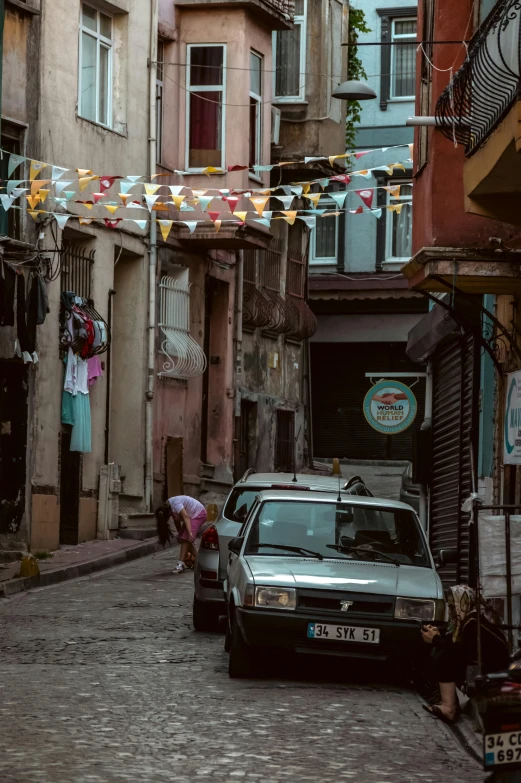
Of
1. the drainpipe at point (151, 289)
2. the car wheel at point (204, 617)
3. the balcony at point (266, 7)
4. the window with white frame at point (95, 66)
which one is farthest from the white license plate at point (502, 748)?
the balcony at point (266, 7)

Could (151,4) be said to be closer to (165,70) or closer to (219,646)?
(165,70)

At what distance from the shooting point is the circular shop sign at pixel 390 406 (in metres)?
23.2

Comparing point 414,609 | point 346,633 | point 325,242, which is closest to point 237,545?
point 346,633

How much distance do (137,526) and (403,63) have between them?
18771mm

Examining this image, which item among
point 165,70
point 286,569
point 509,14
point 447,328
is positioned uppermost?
point 165,70

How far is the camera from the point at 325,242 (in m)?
41.2

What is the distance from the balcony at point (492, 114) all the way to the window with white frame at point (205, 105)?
1504cm

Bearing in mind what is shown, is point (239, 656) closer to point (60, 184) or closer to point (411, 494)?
point (60, 184)

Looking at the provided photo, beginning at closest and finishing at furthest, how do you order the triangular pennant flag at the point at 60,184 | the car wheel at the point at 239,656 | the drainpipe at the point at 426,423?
the car wheel at the point at 239,656 < the triangular pennant flag at the point at 60,184 < the drainpipe at the point at 426,423

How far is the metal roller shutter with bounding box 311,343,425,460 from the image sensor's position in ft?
133

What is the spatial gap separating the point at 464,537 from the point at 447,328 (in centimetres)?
258

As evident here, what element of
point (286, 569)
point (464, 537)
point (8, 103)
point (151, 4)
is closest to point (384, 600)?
point (286, 569)

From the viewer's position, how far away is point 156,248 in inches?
1092

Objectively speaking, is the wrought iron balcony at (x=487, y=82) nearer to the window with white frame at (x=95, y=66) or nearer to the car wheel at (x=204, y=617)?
the car wheel at (x=204, y=617)
